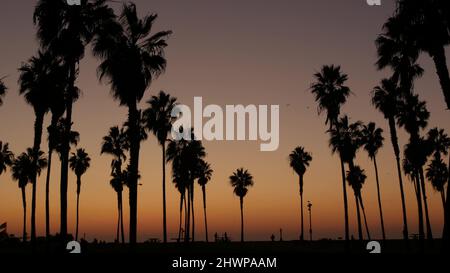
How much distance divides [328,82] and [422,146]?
656 inches

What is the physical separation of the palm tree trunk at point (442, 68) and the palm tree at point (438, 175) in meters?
56.0

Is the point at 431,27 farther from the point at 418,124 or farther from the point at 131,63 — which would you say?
the point at 418,124

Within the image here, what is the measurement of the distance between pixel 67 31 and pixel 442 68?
59.0ft

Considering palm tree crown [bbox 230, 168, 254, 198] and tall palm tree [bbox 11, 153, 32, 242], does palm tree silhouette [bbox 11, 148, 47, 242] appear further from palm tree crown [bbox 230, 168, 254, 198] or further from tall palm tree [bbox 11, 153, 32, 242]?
palm tree crown [bbox 230, 168, 254, 198]

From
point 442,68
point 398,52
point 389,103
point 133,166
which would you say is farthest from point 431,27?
point 389,103

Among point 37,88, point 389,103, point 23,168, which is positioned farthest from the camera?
point 23,168

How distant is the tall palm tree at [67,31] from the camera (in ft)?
79.5

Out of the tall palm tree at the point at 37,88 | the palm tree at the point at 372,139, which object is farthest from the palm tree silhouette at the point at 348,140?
the tall palm tree at the point at 37,88

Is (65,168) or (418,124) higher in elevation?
(418,124)

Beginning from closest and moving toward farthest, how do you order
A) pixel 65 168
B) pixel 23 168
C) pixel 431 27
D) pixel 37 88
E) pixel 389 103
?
pixel 431 27 < pixel 65 168 < pixel 37 88 < pixel 389 103 < pixel 23 168

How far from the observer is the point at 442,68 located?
22.7 meters

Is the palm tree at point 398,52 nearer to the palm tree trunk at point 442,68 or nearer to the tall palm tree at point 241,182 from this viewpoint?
the palm tree trunk at point 442,68

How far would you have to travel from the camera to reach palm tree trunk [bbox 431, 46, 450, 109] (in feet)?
73.4
